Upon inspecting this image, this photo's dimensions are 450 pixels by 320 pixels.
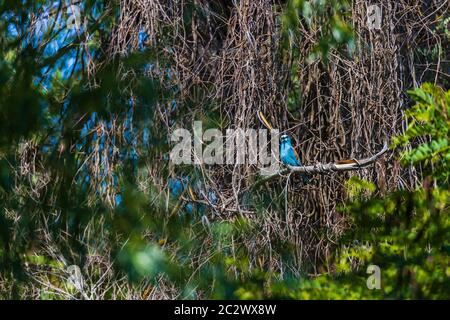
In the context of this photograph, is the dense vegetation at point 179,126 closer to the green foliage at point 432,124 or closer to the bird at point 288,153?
the bird at point 288,153

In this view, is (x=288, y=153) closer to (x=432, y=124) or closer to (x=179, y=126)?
(x=179, y=126)

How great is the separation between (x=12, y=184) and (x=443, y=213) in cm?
164

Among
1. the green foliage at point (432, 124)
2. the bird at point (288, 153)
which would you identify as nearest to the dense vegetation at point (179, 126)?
the bird at point (288, 153)

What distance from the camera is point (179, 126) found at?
301 cm

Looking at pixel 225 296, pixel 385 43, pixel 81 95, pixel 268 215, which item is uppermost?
pixel 385 43

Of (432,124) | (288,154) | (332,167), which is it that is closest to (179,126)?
(288,154)

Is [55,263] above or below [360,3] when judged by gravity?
below

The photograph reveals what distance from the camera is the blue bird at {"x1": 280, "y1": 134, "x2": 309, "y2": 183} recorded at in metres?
3.25

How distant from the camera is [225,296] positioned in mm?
2715

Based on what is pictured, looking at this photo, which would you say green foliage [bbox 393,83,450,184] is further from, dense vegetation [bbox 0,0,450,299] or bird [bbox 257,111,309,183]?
bird [bbox 257,111,309,183]

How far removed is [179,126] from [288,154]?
0.54 m

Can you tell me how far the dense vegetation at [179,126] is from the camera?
2893 millimetres
